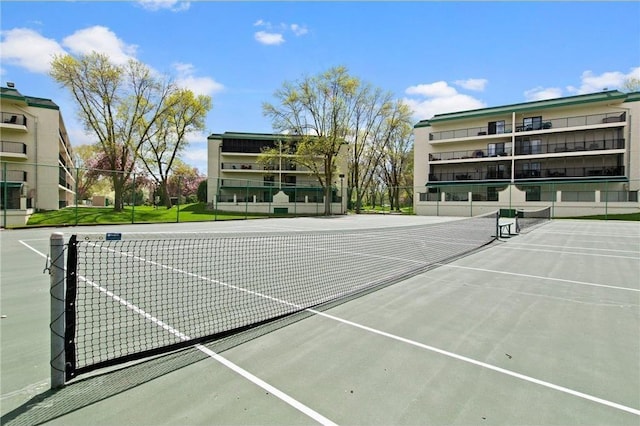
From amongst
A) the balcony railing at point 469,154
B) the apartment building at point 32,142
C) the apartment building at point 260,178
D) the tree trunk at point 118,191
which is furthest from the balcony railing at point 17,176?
the balcony railing at point 469,154

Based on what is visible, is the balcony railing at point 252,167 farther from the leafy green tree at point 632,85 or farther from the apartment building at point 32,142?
the leafy green tree at point 632,85

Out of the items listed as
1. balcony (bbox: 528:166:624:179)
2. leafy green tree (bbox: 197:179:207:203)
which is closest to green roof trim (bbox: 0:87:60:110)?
leafy green tree (bbox: 197:179:207:203)

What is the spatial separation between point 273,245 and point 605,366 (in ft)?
32.2

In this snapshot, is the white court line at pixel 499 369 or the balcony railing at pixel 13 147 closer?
the white court line at pixel 499 369

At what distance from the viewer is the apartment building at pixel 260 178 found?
131ft

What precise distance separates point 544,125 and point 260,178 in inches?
1609

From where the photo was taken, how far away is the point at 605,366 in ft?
11.2

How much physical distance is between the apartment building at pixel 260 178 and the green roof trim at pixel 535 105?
16549 millimetres

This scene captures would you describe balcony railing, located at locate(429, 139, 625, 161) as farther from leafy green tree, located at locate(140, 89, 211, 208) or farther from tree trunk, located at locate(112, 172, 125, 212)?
tree trunk, located at locate(112, 172, 125, 212)

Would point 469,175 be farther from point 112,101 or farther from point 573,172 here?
point 112,101

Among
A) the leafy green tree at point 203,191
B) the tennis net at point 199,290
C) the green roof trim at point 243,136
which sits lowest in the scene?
the tennis net at point 199,290

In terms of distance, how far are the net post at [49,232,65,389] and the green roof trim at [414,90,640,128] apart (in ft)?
166

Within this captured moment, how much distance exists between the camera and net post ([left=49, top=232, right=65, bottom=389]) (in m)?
2.94

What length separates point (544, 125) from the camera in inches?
1646
